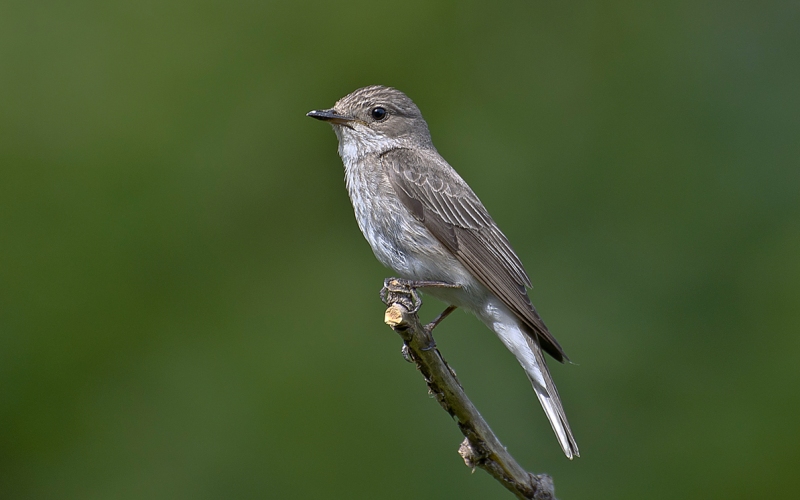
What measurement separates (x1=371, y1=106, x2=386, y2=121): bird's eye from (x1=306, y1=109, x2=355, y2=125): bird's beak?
176mm

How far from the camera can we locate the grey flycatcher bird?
16.5ft

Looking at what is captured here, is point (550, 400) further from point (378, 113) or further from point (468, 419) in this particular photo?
point (378, 113)

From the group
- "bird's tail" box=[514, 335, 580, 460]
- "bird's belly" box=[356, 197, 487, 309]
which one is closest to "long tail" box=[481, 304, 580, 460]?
"bird's tail" box=[514, 335, 580, 460]

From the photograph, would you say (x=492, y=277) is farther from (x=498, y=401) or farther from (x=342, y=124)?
(x=498, y=401)

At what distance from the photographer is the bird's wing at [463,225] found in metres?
5.02

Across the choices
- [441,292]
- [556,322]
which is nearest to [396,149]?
[441,292]

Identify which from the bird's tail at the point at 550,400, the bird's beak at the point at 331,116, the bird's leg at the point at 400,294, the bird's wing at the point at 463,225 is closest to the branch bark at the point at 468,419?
the bird's leg at the point at 400,294

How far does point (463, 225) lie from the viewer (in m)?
5.29

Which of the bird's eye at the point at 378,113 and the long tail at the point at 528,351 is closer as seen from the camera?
the long tail at the point at 528,351

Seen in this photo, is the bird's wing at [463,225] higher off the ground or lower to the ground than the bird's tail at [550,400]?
higher

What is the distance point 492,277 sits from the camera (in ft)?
16.5

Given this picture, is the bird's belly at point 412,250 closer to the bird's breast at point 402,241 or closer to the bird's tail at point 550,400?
the bird's breast at point 402,241

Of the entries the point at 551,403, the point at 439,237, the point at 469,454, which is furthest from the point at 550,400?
the point at 439,237

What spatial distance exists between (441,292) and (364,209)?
679 millimetres
